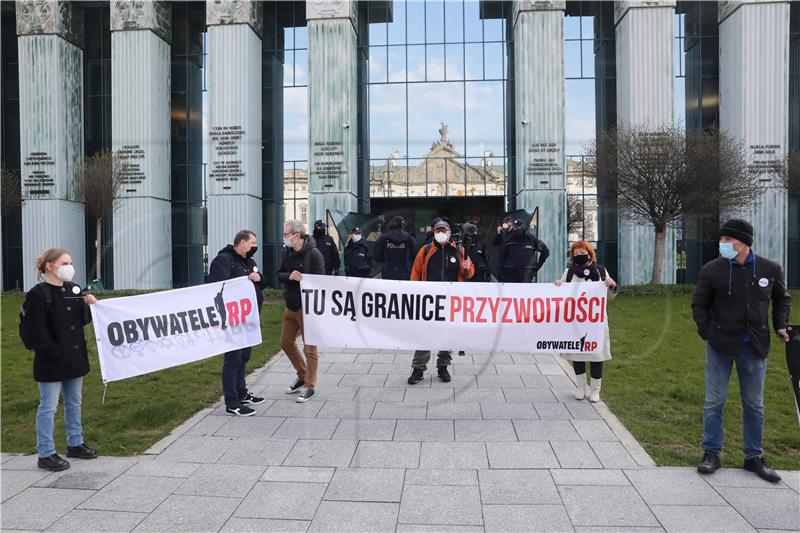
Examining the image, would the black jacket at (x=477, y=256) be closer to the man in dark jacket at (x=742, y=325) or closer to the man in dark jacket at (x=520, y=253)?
the man in dark jacket at (x=520, y=253)

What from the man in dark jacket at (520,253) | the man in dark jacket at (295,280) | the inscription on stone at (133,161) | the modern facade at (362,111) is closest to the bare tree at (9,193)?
the modern facade at (362,111)

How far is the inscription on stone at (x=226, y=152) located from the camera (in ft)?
84.1

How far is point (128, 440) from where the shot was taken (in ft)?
19.4

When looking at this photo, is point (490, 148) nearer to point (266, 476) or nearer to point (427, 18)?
point (427, 18)

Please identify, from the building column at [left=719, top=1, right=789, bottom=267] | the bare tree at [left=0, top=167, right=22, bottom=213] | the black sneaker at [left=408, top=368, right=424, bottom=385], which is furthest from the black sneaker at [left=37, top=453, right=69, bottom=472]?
the bare tree at [left=0, top=167, right=22, bottom=213]

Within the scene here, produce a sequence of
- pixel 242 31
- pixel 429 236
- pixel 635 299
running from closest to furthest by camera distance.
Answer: pixel 429 236
pixel 635 299
pixel 242 31

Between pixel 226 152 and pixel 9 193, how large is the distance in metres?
9.37

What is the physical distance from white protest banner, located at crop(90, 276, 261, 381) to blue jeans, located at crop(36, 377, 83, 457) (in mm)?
478

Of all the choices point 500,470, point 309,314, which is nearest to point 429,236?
point 309,314

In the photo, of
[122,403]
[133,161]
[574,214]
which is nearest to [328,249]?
[122,403]

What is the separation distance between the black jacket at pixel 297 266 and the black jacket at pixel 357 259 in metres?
6.80

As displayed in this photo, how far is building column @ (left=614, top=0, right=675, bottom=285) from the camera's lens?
953 inches

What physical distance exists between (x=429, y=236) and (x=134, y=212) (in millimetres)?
20219

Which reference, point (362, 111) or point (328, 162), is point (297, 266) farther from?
point (362, 111)
